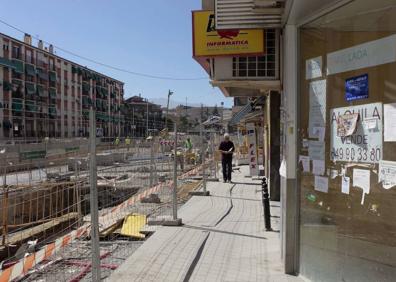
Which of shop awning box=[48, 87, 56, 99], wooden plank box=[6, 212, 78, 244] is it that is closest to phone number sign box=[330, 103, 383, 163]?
wooden plank box=[6, 212, 78, 244]

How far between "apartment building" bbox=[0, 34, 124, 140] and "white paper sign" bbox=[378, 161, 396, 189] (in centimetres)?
6459

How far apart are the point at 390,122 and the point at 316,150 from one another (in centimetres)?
139

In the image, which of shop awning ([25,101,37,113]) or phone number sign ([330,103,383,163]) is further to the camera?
shop awning ([25,101,37,113])

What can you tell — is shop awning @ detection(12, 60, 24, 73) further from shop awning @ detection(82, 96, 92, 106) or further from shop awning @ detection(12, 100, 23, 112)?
shop awning @ detection(82, 96, 92, 106)

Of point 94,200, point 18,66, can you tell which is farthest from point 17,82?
point 94,200

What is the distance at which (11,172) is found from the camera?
61.3 ft

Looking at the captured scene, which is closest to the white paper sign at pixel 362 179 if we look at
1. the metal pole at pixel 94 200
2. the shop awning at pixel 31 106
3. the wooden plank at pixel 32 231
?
the metal pole at pixel 94 200

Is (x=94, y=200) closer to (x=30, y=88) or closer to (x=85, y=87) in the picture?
(x=30, y=88)

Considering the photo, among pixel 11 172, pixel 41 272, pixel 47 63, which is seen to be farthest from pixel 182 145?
pixel 47 63

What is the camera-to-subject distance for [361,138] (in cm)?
452

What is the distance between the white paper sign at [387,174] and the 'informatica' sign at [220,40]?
3035 millimetres

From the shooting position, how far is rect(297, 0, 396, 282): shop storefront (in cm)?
416

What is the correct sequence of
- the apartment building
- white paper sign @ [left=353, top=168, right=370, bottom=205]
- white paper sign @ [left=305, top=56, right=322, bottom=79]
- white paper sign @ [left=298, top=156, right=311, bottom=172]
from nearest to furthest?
1. white paper sign @ [left=353, top=168, right=370, bottom=205]
2. white paper sign @ [left=305, top=56, right=322, bottom=79]
3. white paper sign @ [left=298, top=156, right=311, bottom=172]
4. the apartment building

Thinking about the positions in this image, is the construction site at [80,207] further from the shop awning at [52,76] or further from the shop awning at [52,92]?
the shop awning at [52,76]
